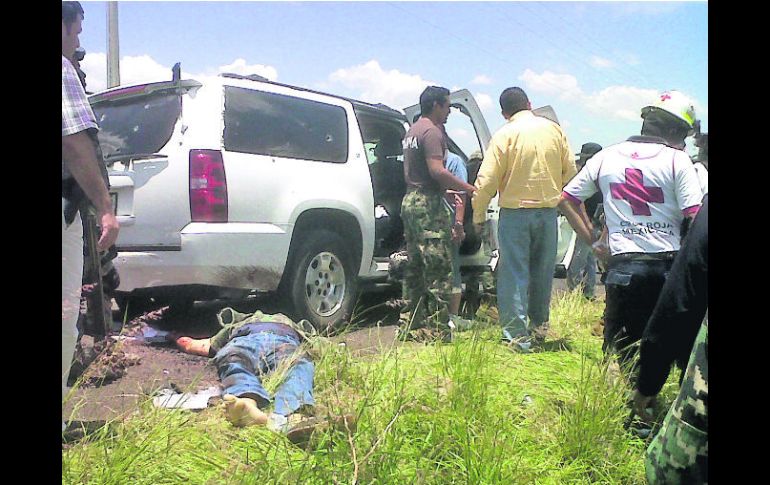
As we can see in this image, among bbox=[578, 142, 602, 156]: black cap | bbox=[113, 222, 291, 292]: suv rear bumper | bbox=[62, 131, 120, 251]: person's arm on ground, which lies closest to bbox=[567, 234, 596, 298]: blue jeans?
bbox=[578, 142, 602, 156]: black cap

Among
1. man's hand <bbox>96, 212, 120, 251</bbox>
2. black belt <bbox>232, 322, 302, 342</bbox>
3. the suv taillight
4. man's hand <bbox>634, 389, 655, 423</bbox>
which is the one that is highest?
the suv taillight

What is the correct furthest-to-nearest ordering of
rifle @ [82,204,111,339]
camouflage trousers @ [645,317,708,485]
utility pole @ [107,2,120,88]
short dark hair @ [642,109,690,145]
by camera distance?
1. utility pole @ [107,2,120,88]
2. short dark hair @ [642,109,690,145]
3. rifle @ [82,204,111,339]
4. camouflage trousers @ [645,317,708,485]

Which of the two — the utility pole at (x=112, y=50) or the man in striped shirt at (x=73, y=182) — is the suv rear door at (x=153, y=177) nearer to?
the man in striped shirt at (x=73, y=182)

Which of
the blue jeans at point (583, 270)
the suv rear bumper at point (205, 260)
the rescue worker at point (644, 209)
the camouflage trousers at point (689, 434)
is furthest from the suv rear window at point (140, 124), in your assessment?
the blue jeans at point (583, 270)

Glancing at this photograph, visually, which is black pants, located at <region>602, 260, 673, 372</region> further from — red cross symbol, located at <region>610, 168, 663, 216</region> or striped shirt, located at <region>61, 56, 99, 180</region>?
striped shirt, located at <region>61, 56, 99, 180</region>

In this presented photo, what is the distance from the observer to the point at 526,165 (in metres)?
4.23

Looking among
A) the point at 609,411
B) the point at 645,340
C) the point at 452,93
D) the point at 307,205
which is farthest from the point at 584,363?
the point at 452,93

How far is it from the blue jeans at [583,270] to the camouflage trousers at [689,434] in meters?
4.86

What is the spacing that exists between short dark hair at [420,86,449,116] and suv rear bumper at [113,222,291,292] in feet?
5.02

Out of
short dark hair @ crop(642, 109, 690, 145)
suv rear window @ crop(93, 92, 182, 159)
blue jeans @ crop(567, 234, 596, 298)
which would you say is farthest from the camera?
blue jeans @ crop(567, 234, 596, 298)

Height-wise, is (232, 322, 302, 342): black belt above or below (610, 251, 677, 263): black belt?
below

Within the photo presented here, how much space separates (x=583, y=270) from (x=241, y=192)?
389cm

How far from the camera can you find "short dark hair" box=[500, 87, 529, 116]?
441 centimetres

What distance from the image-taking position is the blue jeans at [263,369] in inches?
105
